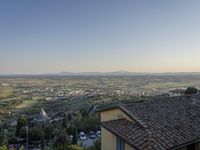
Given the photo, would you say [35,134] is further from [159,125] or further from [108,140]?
[159,125]

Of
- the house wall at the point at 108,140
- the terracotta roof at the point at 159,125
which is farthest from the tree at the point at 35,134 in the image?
the terracotta roof at the point at 159,125

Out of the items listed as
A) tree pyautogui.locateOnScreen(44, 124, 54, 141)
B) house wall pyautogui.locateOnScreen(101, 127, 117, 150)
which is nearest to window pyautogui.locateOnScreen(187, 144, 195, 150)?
house wall pyautogui.locateOnScreen(101, 127, 117, 150)

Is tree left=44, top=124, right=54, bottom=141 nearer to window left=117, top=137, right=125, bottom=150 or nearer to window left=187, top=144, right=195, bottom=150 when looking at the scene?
window left=117, top=137, right=125, bottom=150

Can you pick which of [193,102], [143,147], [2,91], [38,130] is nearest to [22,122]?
[38,130]

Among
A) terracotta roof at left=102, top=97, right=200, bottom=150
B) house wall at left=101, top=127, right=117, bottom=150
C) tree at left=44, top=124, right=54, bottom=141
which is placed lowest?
tree at left=44, top=124, right=54, bottom=141

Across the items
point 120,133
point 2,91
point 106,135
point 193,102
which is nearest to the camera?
point 120,133

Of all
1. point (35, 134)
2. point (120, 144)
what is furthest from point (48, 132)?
point (120, 144)

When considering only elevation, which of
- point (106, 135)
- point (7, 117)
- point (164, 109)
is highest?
point (164, 109)

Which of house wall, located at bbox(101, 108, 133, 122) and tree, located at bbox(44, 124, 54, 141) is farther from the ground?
house wall, located at bbox(101, 108, 133, 122)

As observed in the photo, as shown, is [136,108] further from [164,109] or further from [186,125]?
[186,125]
